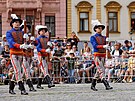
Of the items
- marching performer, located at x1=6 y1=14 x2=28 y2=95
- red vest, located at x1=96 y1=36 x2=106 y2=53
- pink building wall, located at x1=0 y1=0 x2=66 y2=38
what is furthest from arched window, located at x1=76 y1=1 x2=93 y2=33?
marching performer, located at x1=6 y1=14 x2=28 y2=95

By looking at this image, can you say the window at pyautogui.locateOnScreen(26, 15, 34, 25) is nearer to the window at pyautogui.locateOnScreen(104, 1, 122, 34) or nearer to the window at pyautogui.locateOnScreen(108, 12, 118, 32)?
the window at pyautogui.locateOnScreen(104, 1, 122, 34)

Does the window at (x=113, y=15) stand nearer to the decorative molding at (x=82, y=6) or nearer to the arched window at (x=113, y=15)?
the arched window at (x=113, y=15)

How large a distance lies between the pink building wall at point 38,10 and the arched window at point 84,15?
124 centimetres

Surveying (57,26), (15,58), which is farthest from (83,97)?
(57,26)

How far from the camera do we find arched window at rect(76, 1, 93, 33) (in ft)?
122

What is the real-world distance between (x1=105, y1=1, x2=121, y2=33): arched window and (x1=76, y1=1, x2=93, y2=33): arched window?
1.46m

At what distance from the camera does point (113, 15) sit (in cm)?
3756

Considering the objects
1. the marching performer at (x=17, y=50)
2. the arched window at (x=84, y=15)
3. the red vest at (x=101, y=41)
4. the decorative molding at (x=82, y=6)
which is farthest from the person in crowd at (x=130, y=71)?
the decorative molding at (x=82, y=6)

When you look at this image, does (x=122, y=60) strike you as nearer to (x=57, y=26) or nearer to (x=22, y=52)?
(x=22, y=52)

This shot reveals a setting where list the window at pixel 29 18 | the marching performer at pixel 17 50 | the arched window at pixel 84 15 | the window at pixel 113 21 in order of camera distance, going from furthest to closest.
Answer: the window at pixel 113 21 < the arched window at pixel 84 15 < the window at pixel 29 18 < the marching performer at pixel 17 50

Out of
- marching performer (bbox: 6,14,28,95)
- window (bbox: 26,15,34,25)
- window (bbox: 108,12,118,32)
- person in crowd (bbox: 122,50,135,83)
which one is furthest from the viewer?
window (bbox: 108,12,118,32)

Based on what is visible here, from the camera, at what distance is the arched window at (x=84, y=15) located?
37.2 metres

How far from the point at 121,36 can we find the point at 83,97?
25.7 meters

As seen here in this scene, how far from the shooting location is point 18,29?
1338cm
